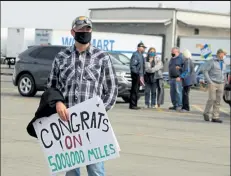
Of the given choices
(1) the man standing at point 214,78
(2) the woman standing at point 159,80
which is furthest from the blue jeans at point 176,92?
(1) the man standing at point 214,78

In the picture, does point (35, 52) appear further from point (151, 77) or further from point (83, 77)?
point (83, 77)

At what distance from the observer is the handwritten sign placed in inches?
230

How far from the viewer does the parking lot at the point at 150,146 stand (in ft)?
29.7

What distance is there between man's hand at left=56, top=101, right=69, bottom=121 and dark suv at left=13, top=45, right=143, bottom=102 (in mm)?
14843

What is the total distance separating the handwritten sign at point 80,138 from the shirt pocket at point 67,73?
0.27 metres

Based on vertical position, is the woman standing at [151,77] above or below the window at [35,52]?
below

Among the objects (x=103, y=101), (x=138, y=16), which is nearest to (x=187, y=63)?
(x=103, y=101)

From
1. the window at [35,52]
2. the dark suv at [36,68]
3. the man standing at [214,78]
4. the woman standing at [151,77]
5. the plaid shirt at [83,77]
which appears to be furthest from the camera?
the window at [35,52]

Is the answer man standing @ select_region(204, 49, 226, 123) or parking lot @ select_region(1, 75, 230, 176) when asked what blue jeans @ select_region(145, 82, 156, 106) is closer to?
parking lot @ select_region(1, 75, 230, 176)

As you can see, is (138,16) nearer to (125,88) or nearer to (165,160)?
(125,88)

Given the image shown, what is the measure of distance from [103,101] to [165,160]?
13.2ft

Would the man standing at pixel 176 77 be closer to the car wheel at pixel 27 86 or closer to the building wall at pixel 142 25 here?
the car wheel at pixel 27 86

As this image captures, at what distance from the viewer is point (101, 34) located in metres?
43.3

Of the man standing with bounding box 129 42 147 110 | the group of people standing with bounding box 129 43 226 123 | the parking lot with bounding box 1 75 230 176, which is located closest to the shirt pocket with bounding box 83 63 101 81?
the parking lot with bounding box 1 75 230 176
